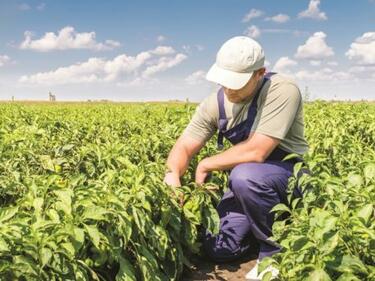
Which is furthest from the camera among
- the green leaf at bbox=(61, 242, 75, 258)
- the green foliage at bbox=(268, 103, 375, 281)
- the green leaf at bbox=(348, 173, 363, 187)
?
the green leaf at bbox=(348, 173, 363, 187)

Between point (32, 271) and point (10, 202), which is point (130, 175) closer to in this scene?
point (10, 202)

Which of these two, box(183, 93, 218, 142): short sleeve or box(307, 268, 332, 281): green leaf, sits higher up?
box(183, 93, 218, 142): short sleeve

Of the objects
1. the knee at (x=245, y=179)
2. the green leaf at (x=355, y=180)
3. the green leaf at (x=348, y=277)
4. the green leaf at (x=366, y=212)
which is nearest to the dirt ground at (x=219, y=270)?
the knee at (x=245, y=179)

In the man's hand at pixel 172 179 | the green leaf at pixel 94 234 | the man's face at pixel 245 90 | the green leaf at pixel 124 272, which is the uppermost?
the man's face at pixel 245 90

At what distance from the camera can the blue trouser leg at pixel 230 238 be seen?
407 cm

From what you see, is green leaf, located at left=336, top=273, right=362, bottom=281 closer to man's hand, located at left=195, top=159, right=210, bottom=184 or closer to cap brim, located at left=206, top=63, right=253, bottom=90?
cap brim, located at left=206, top=63, right=253, bottom=90

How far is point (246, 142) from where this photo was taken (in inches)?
153

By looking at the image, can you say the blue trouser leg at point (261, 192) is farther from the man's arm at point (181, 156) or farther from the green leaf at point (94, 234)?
the green leaf at point (94, 234)

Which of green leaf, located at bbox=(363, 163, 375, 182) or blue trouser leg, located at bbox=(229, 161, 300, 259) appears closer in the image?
green leaf, located at bbox=(363, 163, 375, 182)

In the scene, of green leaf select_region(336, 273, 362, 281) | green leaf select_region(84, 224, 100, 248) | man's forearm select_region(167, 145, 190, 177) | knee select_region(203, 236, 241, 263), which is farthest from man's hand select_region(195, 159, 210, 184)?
green leaf select_region(336, 273, 362, 281)

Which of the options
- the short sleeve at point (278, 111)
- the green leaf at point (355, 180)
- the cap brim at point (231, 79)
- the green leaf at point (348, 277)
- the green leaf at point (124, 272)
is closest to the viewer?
the green leaf at point (348, 277)

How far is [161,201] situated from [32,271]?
3.86ft

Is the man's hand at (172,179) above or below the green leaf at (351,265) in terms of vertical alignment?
above

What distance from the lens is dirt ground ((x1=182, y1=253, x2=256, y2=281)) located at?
385 centimetres
